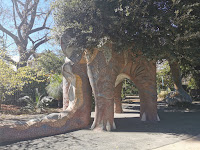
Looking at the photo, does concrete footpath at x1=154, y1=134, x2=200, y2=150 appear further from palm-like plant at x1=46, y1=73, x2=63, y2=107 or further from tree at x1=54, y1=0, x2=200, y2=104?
palm-like plant at x1=46, y1=73, x2=63, y2=107

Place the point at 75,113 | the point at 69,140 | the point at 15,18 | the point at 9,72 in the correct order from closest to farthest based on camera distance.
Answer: the point at 69,140, the point at 75,113, the point at 9,72, the point at 15,18

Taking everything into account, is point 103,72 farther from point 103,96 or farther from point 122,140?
point 122,140

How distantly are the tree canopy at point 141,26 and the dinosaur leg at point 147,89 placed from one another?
71.9 inches

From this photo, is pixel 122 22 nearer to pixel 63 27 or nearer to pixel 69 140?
pixel 63 27

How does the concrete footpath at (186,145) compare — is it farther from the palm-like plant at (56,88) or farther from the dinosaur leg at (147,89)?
the palm-like plant at (56,88)

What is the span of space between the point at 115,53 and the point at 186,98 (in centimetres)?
964

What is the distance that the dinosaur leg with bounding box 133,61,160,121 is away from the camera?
8.16 m

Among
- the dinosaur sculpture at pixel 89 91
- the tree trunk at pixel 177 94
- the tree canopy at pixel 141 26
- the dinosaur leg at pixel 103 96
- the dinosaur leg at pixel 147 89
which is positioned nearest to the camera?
the tree canopy at pixel 141 26

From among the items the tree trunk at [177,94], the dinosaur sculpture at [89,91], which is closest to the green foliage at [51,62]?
the dinosaur sculpture at [89,91]

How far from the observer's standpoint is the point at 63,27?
273 inches

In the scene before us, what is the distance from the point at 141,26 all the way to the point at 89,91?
323 centimetres

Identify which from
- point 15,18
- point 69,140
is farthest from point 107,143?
point 15,18

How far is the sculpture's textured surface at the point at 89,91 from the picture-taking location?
629cm

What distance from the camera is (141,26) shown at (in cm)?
634
